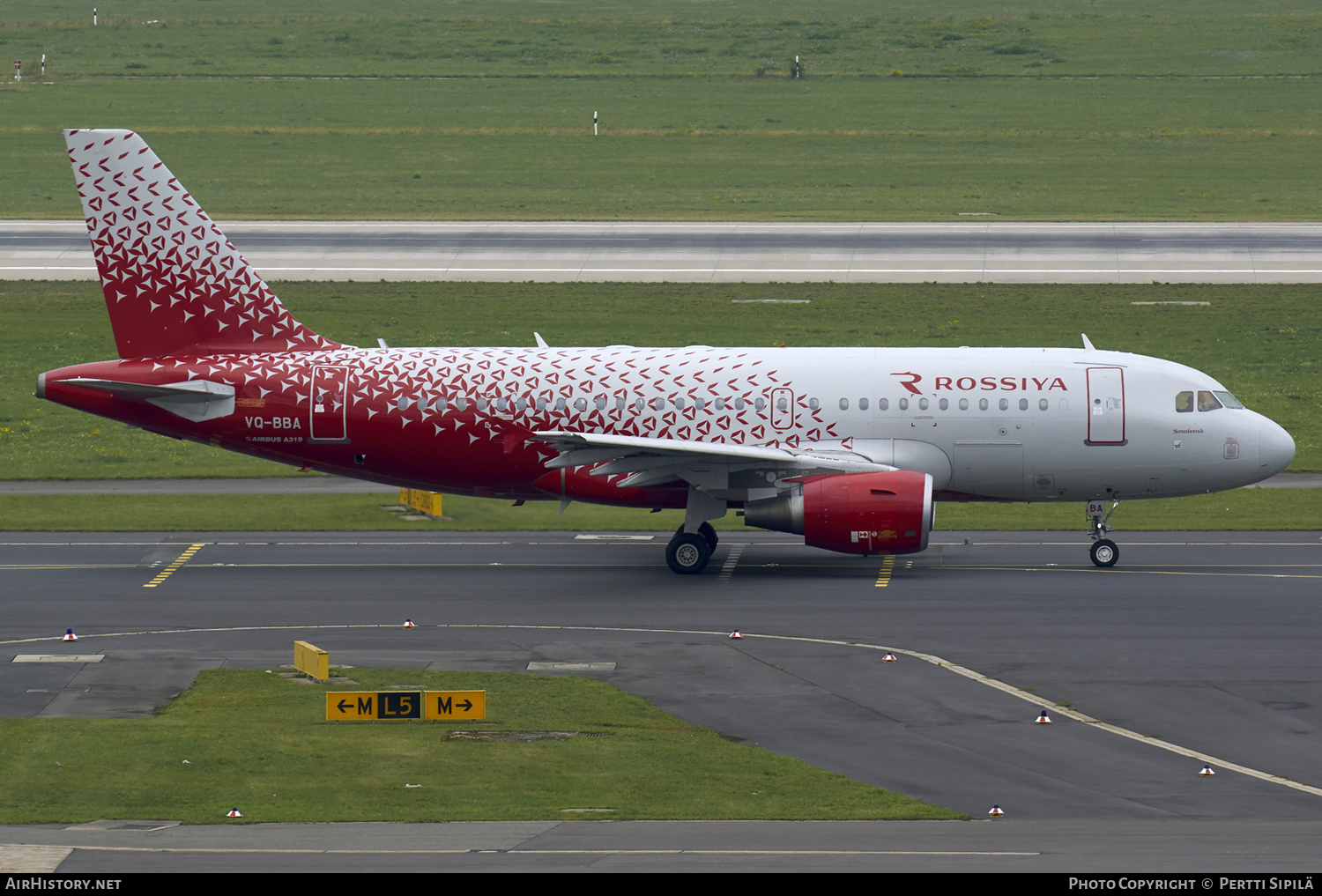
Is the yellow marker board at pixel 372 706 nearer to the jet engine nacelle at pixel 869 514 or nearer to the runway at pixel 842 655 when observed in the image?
the runway at pixel 842 655

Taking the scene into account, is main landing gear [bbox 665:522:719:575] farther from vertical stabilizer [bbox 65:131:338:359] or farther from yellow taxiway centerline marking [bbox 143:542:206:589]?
yellow taxiway centerline marking [bbox 143:542:206:589]

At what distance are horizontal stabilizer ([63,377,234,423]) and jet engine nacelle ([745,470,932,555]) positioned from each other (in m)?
13.5

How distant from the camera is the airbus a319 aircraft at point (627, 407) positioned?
39.3 m

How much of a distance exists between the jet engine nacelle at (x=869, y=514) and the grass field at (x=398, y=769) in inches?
355

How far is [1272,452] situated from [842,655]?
519 inches

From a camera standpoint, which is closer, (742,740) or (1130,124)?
(742,740)

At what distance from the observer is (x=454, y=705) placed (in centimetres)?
2845

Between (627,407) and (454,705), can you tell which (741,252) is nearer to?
(627,407)

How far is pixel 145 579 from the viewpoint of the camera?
39.5 metres

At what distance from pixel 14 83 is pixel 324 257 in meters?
68.1

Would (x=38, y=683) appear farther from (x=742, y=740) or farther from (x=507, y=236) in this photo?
(x=507, y=236)

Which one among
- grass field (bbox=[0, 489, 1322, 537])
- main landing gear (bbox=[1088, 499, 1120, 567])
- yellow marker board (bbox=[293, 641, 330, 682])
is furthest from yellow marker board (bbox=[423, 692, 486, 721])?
main landing gear (bbox=[1088, 499, 1120, 567])

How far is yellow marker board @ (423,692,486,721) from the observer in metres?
28.4

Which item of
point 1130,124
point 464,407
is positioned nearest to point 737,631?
point 464,407
